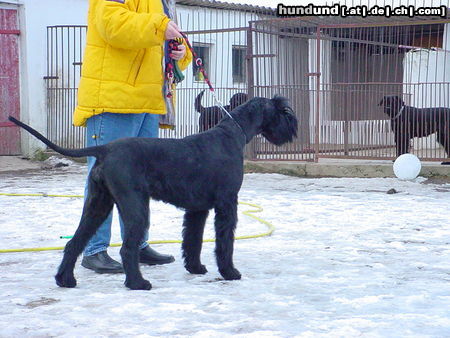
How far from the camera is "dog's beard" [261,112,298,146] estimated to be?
4488mm

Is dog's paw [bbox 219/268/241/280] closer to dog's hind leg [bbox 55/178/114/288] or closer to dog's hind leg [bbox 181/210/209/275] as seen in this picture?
dog's hind leg [bbox 181/210/209/275]

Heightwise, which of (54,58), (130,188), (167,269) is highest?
(54,58)

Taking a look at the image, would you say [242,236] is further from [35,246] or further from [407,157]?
[407,157]

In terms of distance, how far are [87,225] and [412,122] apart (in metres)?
7.39

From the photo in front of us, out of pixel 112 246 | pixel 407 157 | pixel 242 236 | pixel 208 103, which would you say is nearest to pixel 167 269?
pixel 112 246

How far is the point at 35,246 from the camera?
527cm

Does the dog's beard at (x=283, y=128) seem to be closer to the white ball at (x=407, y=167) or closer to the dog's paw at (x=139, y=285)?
the dog's paw at (x=139, y=285)

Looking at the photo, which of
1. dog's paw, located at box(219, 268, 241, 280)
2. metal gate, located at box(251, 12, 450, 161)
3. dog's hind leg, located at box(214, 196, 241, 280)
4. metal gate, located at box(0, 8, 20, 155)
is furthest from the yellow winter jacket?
metal gate, located at box(0, 8, 20, 155)

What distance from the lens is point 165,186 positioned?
13.1ft

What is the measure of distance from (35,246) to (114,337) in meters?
2.41

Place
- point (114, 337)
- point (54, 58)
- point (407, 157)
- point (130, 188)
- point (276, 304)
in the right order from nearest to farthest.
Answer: point (114, 337)
point (276, 304)
point (130, 188)
point (407, 157)
point (54, 58)

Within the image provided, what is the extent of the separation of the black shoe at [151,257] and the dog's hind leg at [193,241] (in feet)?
1.10

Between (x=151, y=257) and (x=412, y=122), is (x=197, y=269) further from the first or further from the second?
(x=412, y=122)

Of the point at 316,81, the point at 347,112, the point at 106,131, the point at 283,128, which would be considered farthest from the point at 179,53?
the point at 347,112
